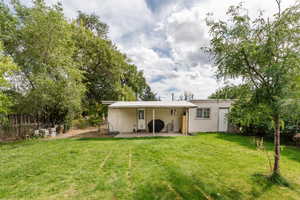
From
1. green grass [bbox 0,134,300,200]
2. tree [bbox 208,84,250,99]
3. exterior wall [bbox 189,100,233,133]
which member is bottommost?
green grass [bbox 0,134,300,200]

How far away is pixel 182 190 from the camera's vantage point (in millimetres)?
3074

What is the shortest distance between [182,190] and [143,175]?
1.15 meters

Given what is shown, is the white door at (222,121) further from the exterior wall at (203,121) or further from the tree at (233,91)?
the tree at (233,91)

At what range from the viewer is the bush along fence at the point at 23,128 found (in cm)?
848

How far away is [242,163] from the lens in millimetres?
4609

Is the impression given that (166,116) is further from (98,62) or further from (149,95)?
(149,95)

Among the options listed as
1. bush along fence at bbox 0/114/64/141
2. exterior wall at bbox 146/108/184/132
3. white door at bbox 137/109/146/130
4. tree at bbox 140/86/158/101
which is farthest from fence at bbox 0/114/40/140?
tree at bbox 140/86/158/101

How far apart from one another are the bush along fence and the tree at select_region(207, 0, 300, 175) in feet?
37.7

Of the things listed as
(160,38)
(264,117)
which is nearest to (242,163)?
(264,117)

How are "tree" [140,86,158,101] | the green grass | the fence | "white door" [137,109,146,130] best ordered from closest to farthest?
the green grass, the fence, "white door" [137,109,146,130], "tree" [140,86,158,101]

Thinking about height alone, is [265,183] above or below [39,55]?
below

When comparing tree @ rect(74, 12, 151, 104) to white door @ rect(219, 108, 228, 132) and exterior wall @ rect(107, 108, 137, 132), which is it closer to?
exterior wall @ rect(107, 108, 137, 132)

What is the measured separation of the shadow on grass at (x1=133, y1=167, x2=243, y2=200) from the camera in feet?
9.36

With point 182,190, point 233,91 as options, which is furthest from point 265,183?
point 233,91
